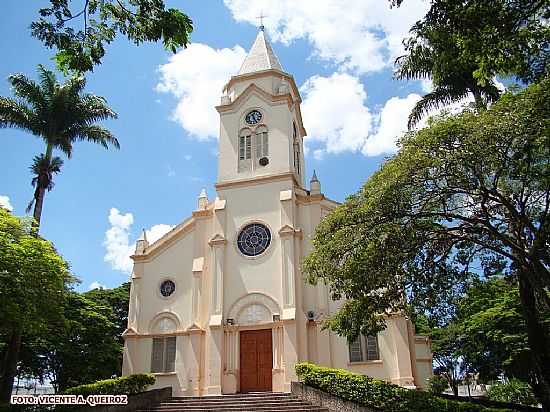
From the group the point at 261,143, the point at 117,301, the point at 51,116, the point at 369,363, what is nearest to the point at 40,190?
the point at 51,116

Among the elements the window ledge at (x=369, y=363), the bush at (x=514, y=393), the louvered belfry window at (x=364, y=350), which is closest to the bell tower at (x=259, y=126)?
the louvered belfry window at (x=364, y=350)

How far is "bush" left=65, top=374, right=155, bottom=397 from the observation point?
51.0 ft

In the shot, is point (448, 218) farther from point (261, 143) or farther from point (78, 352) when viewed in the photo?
point (78, 352)

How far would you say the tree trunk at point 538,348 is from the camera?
37.9 feet

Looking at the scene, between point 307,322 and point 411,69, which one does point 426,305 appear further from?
point 411,69

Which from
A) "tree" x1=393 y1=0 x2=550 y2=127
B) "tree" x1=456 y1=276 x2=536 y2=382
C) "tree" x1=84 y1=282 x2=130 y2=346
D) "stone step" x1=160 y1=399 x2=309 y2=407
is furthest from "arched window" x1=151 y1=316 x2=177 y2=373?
"tree" x1=393 y1=0 x2=550 y2=127

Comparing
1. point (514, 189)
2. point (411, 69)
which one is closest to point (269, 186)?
point (411, 69)

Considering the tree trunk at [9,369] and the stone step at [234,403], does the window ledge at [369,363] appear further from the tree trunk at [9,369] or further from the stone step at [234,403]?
the tree trunk at [9,369]

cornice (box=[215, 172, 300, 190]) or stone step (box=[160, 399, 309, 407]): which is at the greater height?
cornice (box=[215, 172, 300, 190])

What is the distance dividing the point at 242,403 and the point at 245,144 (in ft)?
40.6

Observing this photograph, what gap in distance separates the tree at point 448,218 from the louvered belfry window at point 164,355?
369 inches

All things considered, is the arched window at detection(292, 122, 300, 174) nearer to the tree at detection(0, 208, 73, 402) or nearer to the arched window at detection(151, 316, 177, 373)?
the arched window at detection(151, 316, 177, 373)

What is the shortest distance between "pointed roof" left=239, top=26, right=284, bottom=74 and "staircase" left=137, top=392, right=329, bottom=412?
16.3m

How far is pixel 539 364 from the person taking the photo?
1187cm
